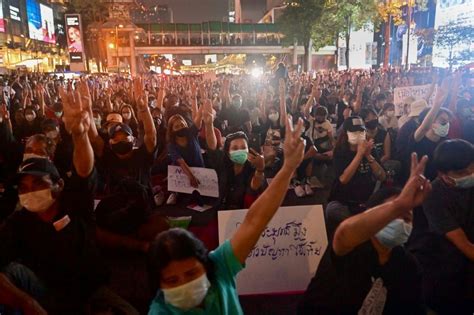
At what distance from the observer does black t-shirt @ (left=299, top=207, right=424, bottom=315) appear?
8.29 feet

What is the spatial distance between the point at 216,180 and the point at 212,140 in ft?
1.73

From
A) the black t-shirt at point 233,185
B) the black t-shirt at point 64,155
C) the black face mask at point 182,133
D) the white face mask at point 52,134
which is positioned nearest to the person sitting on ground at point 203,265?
the black t-shirt at point 233,185

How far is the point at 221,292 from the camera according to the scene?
2.25 meters

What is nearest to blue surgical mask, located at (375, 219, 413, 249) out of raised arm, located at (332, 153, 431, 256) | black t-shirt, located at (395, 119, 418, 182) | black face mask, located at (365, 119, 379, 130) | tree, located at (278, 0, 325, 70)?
raised arm, located at (332, 153, 431, 256)

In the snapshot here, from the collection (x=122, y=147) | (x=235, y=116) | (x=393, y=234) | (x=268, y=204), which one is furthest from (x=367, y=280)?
(x=235, y=116)

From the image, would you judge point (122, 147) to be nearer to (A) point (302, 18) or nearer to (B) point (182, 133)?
(B) point (182, 133)

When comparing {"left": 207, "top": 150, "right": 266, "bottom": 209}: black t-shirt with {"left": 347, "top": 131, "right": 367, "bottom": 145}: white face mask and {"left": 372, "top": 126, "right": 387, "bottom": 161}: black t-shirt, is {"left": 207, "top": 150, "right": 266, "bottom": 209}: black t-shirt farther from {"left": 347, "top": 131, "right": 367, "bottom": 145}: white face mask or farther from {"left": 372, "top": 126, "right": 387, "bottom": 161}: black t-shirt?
{"left": 372, "top": 126, "right": 387, "bottom": 161}: black t-shirt

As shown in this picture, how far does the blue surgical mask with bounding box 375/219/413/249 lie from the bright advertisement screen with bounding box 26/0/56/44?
58150 mm

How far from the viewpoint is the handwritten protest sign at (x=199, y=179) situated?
5879 mm

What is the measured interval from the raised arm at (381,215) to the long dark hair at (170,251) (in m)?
0.76

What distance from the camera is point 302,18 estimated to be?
29766mm

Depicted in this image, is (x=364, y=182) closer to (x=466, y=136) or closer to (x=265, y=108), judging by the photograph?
(x=466, y=136)

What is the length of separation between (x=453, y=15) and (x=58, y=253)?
3046 centimetres

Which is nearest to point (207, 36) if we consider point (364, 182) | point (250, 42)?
point (250, 42)
